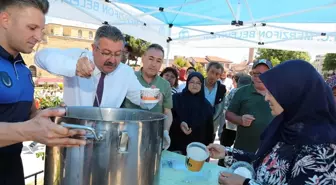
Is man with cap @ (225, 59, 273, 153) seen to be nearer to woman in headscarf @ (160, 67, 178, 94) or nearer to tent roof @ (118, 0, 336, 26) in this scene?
woman in headscarf @ (160, 67, 178, 94)

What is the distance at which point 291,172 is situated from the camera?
1.26 meters

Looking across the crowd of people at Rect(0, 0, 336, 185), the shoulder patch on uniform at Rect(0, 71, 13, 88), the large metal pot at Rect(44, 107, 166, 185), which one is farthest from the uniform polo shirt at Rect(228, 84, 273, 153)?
the shoulder patch on uniform at Rect(0, 71, 13, 88)

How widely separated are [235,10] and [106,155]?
4.46 m

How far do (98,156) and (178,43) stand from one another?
16.1ft

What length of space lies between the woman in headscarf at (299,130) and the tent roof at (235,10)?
2.93 m

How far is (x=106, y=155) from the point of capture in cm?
98

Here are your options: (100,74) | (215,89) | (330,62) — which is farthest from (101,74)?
(330,62)

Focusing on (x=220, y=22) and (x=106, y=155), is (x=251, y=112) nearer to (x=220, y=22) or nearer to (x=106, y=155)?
(x=106, y=155)

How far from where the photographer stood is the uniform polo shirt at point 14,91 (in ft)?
3.62

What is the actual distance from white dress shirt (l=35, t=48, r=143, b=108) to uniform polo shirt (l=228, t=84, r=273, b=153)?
1.46 m

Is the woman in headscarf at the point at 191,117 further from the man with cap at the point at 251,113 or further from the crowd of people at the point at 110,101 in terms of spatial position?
the crowd of people at the point at 110,101

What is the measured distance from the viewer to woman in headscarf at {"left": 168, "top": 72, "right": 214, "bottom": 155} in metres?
3.03

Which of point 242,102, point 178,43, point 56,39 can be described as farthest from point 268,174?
point 56,39

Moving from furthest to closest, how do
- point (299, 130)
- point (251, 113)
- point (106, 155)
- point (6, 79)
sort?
point (251, 113)
point (299, 130)
point (6, 79)
point (106, 155)
